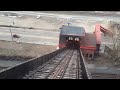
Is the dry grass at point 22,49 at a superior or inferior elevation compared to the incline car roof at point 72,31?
inferior

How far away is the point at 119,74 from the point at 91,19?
1045 inches

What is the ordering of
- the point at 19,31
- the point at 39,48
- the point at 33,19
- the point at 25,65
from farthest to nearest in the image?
1. the point at 33,19
2. the point at 19,31
3. the point at 39,48
4. the point at 25,65

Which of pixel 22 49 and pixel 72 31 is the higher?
pixel 72 31

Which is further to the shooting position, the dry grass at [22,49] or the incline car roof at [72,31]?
the incline car roof at [72,31]

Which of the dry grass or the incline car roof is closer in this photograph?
the dry grass

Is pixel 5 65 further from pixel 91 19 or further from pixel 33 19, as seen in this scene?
pixel 91 19

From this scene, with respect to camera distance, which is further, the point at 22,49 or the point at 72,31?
the point at 22,49

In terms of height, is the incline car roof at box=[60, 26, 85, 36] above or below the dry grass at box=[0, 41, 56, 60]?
above
